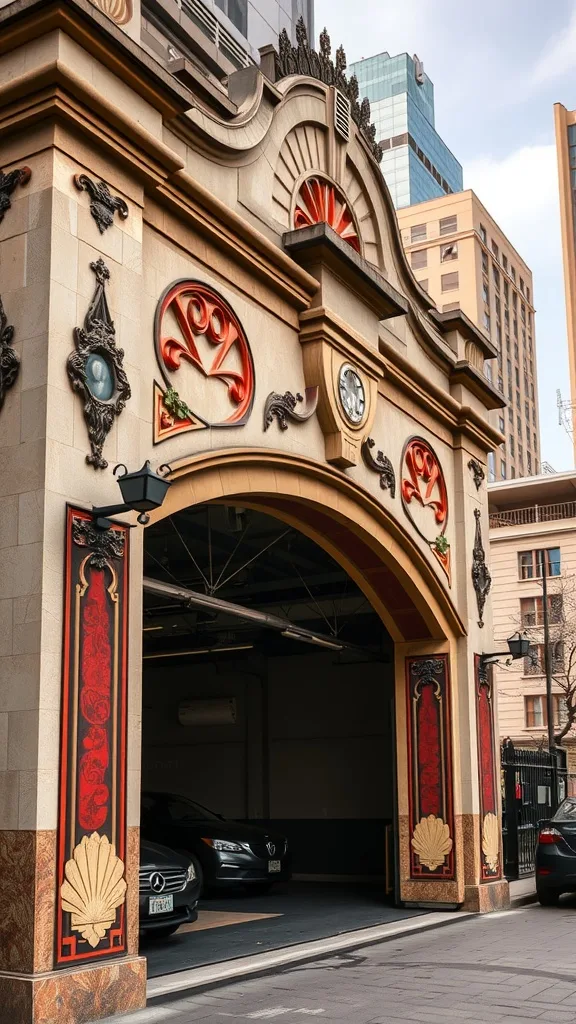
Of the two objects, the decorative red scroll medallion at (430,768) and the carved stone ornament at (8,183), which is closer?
the carved stone ornament at (8,183)

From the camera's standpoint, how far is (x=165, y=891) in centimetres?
1030

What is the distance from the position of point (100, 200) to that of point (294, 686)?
462 inches

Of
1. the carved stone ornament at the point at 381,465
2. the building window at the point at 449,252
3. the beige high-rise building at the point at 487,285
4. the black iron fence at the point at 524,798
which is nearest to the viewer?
the carved stone ornament at the point at 381,465

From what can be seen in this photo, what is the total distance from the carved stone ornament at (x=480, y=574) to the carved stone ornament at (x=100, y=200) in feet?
27.0

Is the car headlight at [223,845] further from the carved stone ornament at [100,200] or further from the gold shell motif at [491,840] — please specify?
the carved stone ornament at [100,200]

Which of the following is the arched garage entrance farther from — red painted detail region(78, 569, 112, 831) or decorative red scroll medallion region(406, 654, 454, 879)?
red painted detail region(78, 569, 112, 831)

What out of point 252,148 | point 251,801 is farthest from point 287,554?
point 252,148

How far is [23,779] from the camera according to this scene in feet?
22.8

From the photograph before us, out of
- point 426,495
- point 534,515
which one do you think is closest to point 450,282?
point 534,515

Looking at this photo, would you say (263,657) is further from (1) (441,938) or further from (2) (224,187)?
(2) (224,187)

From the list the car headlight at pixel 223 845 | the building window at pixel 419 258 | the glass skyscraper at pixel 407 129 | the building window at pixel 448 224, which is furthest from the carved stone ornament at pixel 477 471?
the glass skyscraper at pixel 407 129

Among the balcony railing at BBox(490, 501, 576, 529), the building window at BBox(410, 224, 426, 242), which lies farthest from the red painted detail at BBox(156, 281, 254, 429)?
the building window at BBox(410, 224, 426, 242)

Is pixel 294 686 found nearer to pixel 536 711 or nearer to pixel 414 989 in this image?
pixel 414 989

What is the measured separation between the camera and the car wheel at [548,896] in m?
14.0
